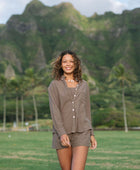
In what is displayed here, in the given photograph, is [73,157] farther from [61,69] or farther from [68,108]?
[61,69]

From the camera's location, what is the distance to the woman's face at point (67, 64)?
4582 mm

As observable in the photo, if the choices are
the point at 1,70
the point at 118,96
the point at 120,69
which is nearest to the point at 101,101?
the point at 118,96

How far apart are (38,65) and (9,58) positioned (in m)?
18.6

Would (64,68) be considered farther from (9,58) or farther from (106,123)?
(9,58)

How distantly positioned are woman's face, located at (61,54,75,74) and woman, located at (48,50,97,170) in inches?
0.8

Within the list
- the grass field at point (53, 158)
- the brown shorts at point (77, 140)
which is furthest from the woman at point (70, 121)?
the grass field at point (53, 158)

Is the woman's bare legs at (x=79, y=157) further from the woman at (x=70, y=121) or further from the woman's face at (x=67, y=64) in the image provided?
the woman's face at (x=67, y=64)

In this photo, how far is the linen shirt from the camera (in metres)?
4.20

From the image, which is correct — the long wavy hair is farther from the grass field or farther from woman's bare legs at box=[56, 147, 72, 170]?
the grass field

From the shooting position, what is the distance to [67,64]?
4.58 metres

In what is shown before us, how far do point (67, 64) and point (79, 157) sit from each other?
1.37 m

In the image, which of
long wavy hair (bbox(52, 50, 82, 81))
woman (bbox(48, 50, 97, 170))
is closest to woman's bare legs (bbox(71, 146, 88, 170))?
woman (bbox(48, 50, 97, 170))

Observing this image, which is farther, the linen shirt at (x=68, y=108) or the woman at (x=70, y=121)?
the linen shirt at (x=68, y=108)

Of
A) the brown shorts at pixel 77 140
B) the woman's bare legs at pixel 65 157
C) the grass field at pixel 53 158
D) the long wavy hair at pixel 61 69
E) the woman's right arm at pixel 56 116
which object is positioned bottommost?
the grass field at pixel 53 158
